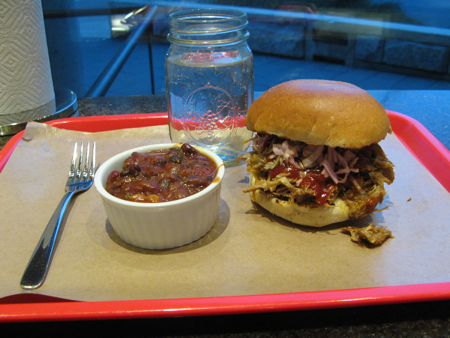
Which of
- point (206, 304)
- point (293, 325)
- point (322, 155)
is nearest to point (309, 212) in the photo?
point (322, 155)

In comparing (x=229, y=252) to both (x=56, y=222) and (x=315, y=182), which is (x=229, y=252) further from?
(x=56, y=222)

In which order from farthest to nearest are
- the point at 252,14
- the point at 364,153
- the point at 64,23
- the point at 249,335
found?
1. the point at 252,14
2. the point at 64,23
3. the point at 364,153
4. the point at 249,335

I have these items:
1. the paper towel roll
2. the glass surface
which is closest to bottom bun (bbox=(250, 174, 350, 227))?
the paper towel roll

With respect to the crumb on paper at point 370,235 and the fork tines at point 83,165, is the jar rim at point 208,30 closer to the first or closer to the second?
the fork tines at point 83,165

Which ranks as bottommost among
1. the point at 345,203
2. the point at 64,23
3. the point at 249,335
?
the point at 249,335

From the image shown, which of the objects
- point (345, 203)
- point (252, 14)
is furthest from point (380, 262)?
point (252, 14)

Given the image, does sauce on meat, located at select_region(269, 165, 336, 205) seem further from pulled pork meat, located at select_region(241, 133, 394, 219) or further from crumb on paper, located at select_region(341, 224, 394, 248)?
crumb on paper, located at select_region(341, 224, 394, 248)

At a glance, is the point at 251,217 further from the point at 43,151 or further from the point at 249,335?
the point at 43,151
